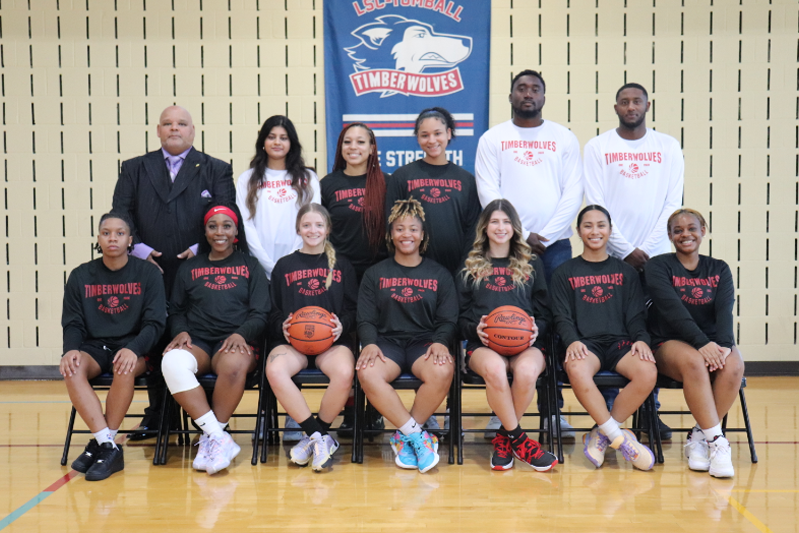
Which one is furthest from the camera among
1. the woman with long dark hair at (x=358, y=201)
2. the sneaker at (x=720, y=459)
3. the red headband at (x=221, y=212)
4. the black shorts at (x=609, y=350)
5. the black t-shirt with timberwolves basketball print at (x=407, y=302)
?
the woman with long dark hair at (x=358, y=201)

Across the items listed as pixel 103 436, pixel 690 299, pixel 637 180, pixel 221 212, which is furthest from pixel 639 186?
pixel 103 436

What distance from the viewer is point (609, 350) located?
331 centimetres

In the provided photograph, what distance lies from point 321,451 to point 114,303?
125 cm

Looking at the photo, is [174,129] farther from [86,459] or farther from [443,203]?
[86,459]

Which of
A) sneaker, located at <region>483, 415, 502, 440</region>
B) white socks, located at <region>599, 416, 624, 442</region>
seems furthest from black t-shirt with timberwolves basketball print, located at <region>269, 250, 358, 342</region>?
white socks, located at <region>599, 416, 624, 442</region>

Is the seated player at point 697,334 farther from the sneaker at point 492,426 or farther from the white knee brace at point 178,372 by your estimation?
the white knee brace at point 178,372

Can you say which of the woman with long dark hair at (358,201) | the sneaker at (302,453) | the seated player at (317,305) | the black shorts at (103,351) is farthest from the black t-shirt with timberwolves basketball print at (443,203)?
the black shorts at (103,351)

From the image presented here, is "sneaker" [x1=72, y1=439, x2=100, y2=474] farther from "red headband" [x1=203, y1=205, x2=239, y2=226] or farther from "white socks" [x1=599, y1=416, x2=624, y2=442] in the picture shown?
"white socks" [x1=599, y1=416, x2=624, y2=442]

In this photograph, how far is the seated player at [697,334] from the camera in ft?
10.2

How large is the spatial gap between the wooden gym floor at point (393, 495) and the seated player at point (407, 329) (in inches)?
9.4

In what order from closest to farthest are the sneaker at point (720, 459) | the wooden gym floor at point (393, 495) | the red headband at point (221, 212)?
1. the wooden gym floor at point (393, 495)
2. the sneaker at point (720, 459)
3. the red headband at point (221, 212)

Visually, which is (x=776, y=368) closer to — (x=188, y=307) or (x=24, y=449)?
(x=188, y=307)

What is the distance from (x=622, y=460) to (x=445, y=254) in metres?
1.33

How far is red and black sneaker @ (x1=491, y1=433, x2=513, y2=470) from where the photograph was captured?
3135 millimetres
